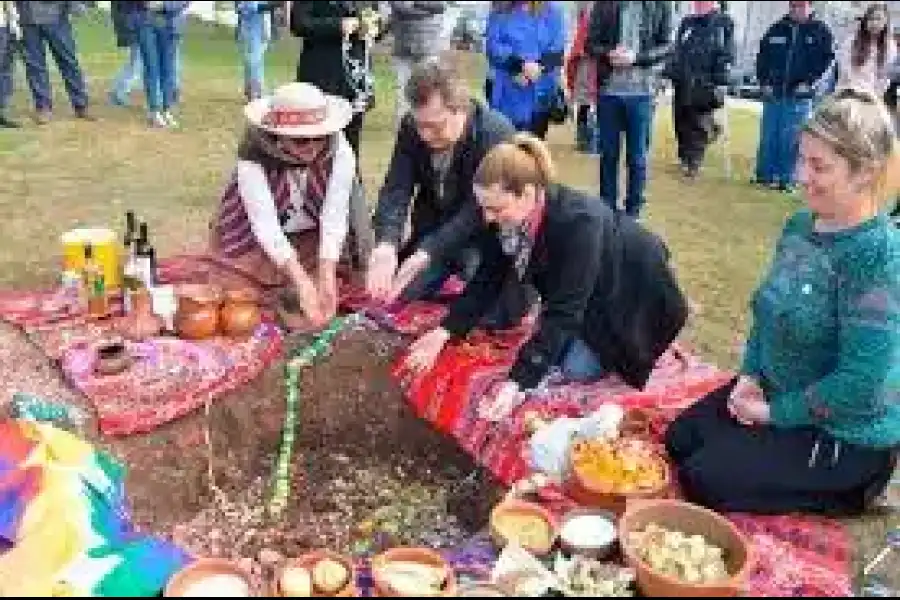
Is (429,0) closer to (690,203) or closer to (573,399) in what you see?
(690,203)

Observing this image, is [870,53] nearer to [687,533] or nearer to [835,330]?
[835,330]

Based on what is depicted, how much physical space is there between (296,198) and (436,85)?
1193 millimetres

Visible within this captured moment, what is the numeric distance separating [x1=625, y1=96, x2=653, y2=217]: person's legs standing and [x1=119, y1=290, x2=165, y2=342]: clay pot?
12.6 feet

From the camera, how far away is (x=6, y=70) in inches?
400

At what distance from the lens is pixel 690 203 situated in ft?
30.2

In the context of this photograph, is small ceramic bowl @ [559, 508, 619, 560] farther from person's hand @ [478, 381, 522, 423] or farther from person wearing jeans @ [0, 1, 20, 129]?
person wearing jeans @ [0, 1, 20, 129]

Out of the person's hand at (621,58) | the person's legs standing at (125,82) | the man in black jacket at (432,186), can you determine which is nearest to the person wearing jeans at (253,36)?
the person's legs standing at (125,82)

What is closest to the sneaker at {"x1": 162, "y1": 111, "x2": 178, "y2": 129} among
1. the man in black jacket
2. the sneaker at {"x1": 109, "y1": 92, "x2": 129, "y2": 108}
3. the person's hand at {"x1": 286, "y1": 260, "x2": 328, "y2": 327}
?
the sneaker at {"x1": 109, "y1": 92, "x2": 129, "y2": 108}

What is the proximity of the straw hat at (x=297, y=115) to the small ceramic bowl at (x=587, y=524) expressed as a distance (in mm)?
2502

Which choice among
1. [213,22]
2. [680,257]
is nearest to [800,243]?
[680,257]

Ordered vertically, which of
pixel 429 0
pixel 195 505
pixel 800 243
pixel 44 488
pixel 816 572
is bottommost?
pixel 195 505

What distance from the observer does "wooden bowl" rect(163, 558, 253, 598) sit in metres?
2.98

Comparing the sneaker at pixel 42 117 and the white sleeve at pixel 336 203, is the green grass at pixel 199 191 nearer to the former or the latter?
the sneaker at pixel 42 117

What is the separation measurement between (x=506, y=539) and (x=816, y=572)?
3.63 feet
